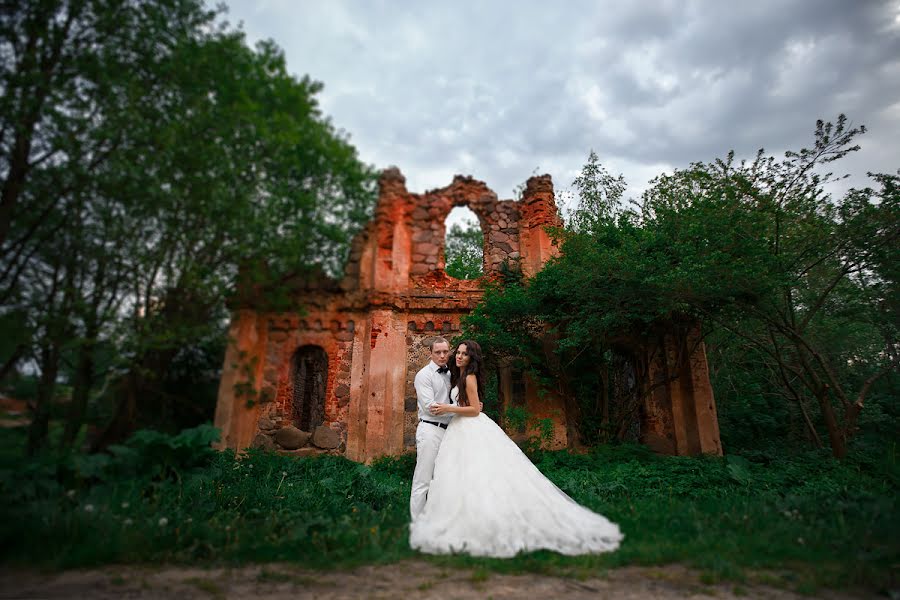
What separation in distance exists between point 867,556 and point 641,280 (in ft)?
17.8

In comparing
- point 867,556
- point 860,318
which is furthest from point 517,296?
point 860,318

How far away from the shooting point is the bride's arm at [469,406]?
16.8ft

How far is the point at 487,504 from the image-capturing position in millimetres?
4234

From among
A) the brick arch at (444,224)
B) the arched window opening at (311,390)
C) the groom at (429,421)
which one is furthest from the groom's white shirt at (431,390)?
the arched window opening at (311,390)

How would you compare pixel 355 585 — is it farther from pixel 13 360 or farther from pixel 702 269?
pixel 702 269

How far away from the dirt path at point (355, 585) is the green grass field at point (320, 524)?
136 mm

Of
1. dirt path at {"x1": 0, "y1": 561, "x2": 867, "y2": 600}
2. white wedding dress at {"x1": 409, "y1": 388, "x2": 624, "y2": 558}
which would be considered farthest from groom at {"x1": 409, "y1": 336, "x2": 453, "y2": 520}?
dirt path at {"x1": 0, "y1": 561, "x2": 867, "y2": 600}

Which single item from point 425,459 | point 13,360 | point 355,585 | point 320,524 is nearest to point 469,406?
point 425,459

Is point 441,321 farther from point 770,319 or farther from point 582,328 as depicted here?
point 770,319

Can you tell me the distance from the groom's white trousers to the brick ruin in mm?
4445

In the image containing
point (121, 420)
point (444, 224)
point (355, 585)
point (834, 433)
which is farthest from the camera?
point (444, 224)

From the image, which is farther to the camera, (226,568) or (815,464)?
(815,464)

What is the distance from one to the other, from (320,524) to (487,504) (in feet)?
4.97

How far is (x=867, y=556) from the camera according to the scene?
3.34 m
